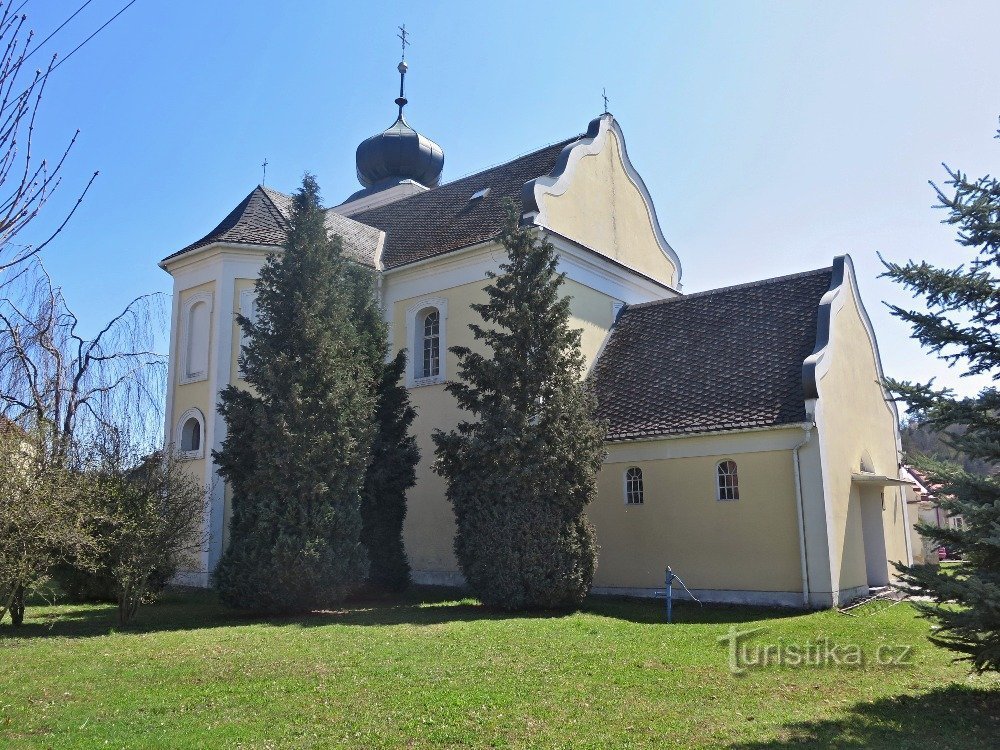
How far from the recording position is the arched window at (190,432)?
2197 cm

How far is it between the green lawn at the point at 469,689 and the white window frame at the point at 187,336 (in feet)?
30.6

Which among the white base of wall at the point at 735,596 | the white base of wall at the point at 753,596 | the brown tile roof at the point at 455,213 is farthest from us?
the brown tile roof at the point at 455,213

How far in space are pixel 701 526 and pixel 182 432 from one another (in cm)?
1363

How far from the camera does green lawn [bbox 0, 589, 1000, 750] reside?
755cm

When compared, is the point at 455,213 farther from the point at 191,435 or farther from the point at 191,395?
the point at 191,435

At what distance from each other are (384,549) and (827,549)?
9260 millimetres

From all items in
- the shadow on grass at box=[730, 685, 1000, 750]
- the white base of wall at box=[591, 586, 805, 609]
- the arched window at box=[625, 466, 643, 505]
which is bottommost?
the shadow on grass at box=[730, 685, 1000, 750]

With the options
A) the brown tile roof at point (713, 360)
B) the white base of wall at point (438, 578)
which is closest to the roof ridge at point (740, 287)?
the brown tile roof at point (713, 360)

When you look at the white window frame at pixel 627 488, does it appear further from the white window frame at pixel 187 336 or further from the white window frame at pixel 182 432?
the white window frame at pixel 187 336

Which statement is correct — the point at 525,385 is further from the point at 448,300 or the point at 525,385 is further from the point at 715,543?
the point at 448,300

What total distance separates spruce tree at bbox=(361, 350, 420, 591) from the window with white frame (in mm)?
5881

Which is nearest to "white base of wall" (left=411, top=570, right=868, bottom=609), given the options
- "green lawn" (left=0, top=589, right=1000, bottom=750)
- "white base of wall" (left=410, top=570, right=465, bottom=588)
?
"green lawn" (left=0, top=589, right=1000, bottom=750)

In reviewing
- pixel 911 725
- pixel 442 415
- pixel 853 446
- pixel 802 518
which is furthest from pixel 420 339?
pixel 911 725

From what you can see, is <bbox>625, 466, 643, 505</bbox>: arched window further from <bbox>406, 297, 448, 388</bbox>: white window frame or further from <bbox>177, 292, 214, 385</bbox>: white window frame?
<bbox>177, 292, 214, 385</bbox>: white window frame
